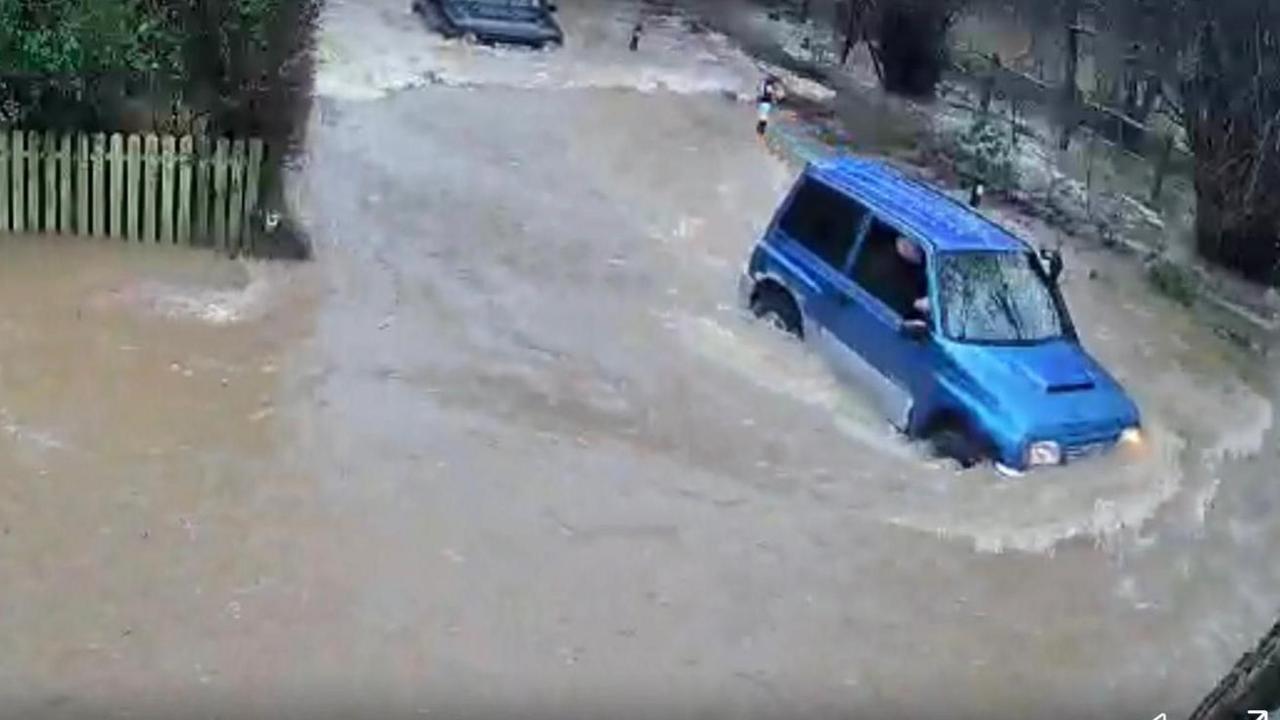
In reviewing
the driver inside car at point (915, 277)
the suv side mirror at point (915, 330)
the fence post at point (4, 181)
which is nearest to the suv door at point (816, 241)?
the driver inside car at point (915, 277)

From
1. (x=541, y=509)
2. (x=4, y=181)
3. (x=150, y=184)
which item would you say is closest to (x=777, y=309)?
(x=541, y=509)

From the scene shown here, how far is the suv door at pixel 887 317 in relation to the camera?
36.6 ft

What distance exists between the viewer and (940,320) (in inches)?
436

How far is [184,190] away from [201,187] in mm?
136

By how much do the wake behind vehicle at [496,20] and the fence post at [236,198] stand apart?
38.5ft

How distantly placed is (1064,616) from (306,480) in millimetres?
4515

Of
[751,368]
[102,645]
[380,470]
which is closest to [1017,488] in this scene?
[751,368]

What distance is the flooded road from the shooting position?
8.09 m

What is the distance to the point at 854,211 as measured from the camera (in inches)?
475

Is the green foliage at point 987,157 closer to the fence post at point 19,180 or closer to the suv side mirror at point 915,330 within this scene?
the suv side mirror at point 915,330

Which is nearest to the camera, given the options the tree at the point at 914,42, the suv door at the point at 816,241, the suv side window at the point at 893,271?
the suv side window at the point at 893,271

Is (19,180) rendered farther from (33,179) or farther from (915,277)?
(915,277)

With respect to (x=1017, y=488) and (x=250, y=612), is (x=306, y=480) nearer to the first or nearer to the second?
(x=250, y=612)

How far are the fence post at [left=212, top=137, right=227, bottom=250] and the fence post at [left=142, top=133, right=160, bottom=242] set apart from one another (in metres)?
0.46
